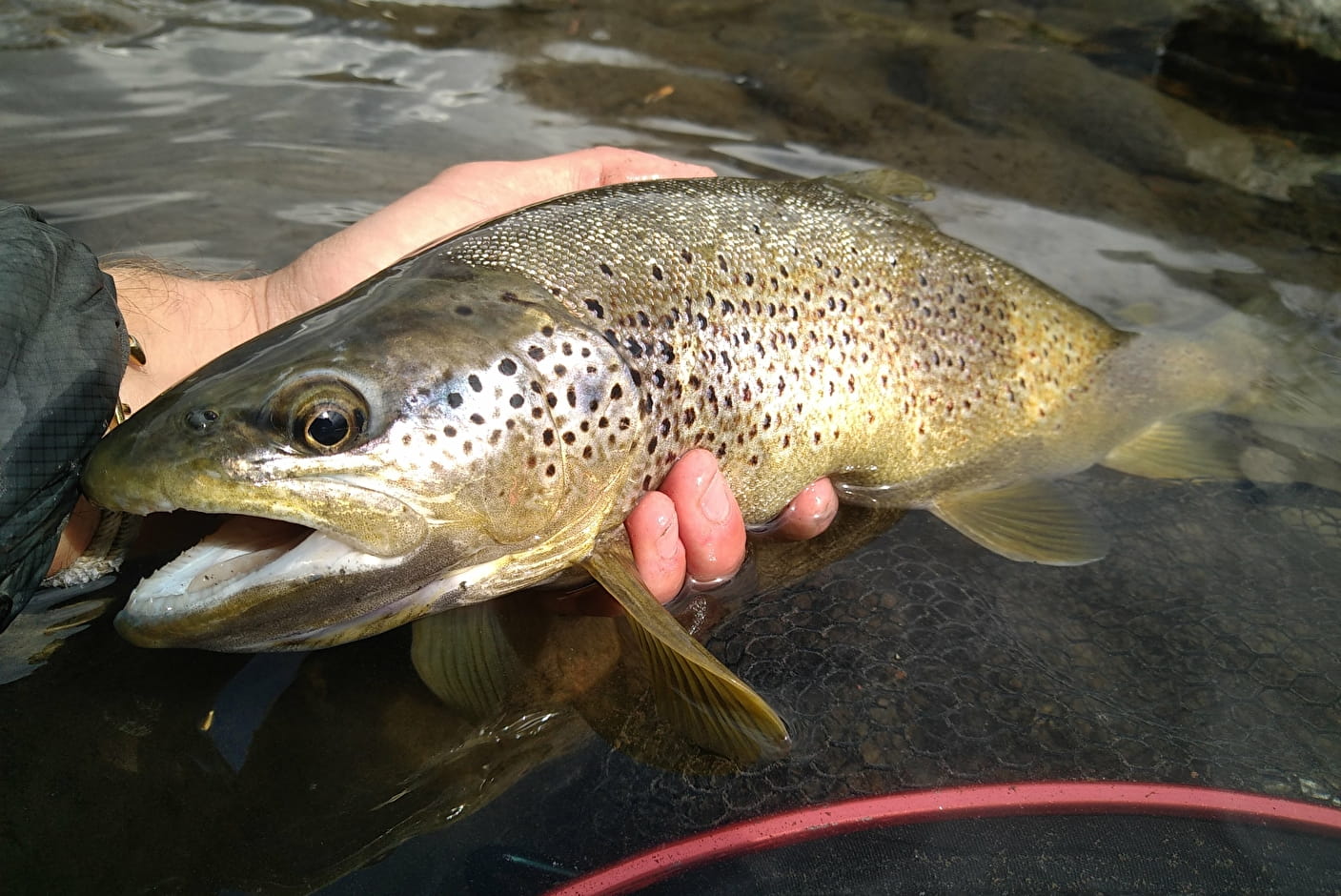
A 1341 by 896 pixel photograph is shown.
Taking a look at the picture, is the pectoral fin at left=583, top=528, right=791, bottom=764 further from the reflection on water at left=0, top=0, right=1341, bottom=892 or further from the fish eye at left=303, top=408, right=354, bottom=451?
the fish eye at left=303, top=408, right=354, bottom=451

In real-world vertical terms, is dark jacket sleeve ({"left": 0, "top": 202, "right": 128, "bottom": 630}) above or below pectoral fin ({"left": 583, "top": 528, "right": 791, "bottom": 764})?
above

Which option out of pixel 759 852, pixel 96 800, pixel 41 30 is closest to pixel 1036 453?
pixel 759 852

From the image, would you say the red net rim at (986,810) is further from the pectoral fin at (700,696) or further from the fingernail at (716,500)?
the fingernail at (716,500)

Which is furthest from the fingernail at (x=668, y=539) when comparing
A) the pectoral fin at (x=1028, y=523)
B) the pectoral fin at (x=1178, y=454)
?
the pectoral fin at (x=1178, y=454)

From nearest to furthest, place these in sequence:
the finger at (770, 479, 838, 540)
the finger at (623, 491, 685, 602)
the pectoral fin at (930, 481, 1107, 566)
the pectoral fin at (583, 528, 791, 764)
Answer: the pectoral fin at (583, 528, 791, 764) < the finger at (623, 491, 685, 602) < the pectoral fin at (930, 481, 1107, 566) < the finger at (770, 479, 838, 540)

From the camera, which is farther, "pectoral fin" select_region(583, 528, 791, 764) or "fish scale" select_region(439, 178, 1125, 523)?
"fish scale" select_region(439, 178, 1125, 523)

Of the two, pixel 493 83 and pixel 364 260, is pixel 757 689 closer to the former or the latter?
pixel 364 260

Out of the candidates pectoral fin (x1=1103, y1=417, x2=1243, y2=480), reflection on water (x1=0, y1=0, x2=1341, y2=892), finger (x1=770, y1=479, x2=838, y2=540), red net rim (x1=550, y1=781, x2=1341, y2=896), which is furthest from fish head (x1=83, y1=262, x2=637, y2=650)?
pectoral fin (x1=1103, y1=417, x2=1243, y2=480)
